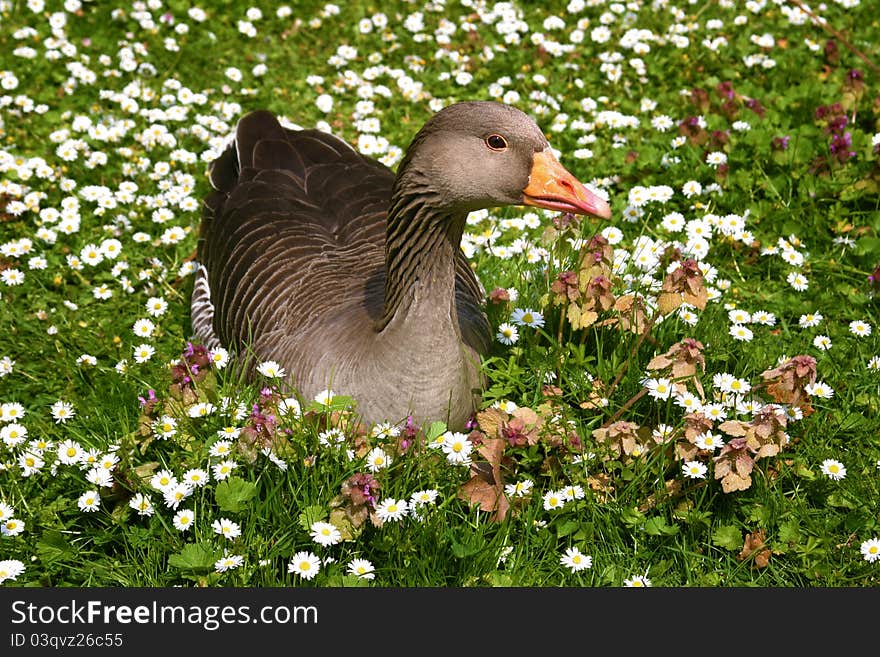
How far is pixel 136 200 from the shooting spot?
6.23 meters

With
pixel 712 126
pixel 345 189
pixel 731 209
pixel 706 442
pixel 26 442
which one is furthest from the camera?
pixel 712 126

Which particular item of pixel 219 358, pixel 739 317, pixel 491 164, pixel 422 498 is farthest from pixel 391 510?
pixel 739 317

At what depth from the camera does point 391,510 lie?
3621mm

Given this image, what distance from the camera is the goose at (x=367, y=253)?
12.6ft

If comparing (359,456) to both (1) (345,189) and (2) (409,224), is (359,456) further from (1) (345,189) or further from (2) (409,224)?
(1) (345,189)

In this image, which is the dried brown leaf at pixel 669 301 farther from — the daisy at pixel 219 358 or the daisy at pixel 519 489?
the daisy at pixel 219 358

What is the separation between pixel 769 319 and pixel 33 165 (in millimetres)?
4599

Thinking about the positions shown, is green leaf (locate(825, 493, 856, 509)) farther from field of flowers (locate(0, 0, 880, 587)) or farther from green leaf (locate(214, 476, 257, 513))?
green leaf (locate(214, 476, 257, 513))

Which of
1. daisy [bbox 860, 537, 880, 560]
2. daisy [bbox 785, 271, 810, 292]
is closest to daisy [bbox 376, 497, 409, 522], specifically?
daisy [bbox 860, 537, 880, 560]

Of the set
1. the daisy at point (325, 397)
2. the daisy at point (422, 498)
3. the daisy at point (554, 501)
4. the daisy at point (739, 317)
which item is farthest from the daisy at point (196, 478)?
the daisy at point (739, 317)

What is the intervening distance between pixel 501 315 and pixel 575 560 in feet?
4.54

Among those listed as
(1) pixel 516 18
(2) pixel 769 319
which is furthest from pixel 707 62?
(2) pixel 769 319

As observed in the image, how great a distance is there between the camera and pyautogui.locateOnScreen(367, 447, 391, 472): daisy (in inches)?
150

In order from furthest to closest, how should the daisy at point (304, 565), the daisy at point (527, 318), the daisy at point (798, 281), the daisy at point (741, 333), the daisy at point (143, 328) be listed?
the daisy at point (798, 281) → the daisy at point (143, 328) → the daisy at point (741, 333) → the daisy at point (527, 318) → the daisy at point (304, 565)
